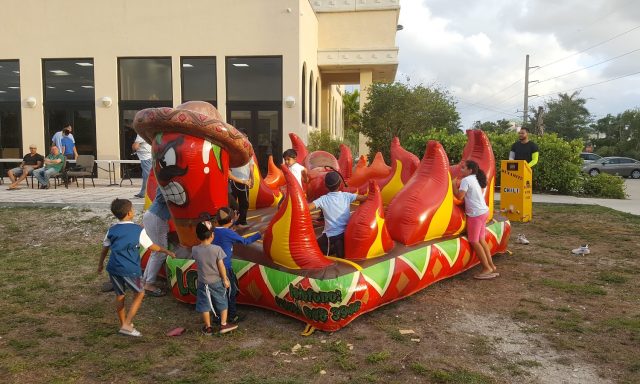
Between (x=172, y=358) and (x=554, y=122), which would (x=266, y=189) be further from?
(x=554, y=122)

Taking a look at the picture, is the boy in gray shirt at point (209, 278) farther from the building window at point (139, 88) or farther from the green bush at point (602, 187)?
the green bush at point (602, 187)

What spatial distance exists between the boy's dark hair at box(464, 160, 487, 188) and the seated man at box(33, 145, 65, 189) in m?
11.0

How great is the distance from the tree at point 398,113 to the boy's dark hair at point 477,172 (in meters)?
10.9

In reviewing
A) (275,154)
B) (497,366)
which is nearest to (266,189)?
(497,366)

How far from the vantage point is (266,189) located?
7.41 m

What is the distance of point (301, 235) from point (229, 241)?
653 mm

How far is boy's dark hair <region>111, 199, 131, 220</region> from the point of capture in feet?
13.8

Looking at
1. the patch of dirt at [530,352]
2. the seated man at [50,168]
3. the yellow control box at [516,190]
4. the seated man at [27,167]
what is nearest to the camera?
the patch of dirt at [530,352]

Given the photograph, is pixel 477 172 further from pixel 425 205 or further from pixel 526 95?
pixel 526 95

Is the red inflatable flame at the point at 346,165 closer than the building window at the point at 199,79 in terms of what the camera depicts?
Yes

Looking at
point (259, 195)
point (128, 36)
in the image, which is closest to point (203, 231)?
point (259, 195)

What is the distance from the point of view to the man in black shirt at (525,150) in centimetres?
949

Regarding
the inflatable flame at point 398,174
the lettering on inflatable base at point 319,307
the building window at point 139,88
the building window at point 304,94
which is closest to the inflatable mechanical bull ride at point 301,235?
the lettering on inflatable base at point 319,307

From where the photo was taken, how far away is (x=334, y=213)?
4.91 meters
